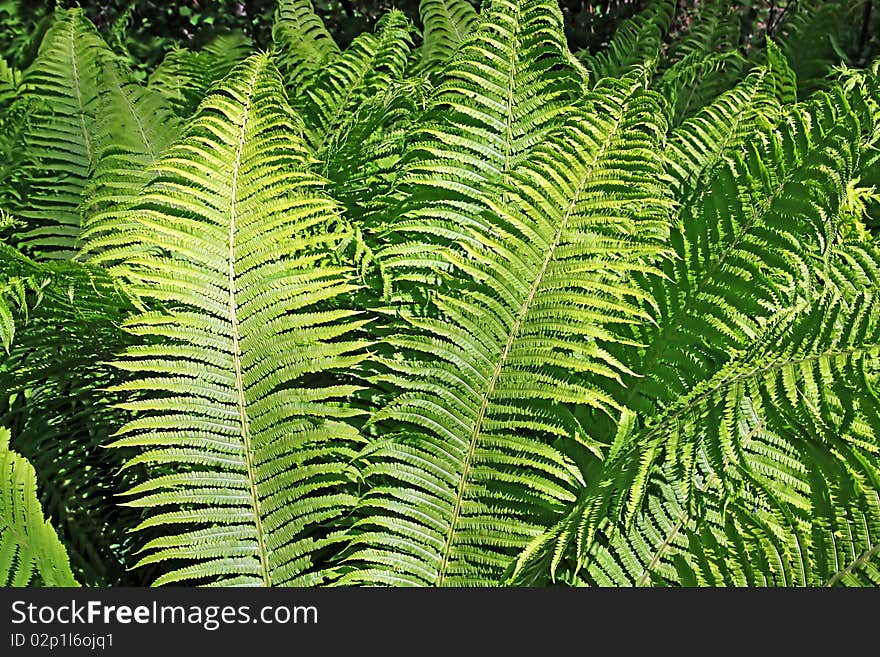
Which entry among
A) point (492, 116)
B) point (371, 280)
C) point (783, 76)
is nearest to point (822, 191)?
point (492, 116)

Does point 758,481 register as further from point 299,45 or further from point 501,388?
point 299,45

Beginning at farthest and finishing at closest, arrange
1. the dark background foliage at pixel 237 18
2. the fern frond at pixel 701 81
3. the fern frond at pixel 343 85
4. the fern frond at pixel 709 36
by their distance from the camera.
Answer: the dark background foliage at pixel 237 18
the fern frond at pixel 709 36
the fern frond at pixel 701 81
the fern frond at pixel 343 85

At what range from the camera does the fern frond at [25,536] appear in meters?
1.24

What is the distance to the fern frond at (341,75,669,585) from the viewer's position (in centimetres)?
141

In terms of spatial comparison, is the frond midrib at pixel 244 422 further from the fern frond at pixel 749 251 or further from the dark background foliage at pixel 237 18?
the dark background foliage at pixel 237 18

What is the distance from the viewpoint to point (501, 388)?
1439 millimetres

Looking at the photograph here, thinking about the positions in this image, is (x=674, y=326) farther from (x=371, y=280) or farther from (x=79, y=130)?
(x=79, y=130)

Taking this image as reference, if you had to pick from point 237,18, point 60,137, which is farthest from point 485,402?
point 237,18

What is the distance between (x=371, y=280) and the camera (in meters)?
1.67

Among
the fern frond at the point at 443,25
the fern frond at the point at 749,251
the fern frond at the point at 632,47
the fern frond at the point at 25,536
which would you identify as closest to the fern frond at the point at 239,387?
the fern frond at the point at 25,536

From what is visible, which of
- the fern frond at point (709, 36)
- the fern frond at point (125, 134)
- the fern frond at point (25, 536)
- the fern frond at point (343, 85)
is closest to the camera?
the fern frond at point (25, 536)

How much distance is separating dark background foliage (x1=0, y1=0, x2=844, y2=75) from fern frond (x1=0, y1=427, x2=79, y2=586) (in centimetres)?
281

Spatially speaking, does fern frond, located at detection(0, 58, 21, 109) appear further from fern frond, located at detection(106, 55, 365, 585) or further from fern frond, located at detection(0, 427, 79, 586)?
fern frond, located at detection(0, 427, 79, 586)

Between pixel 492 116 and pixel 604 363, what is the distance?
590mm
